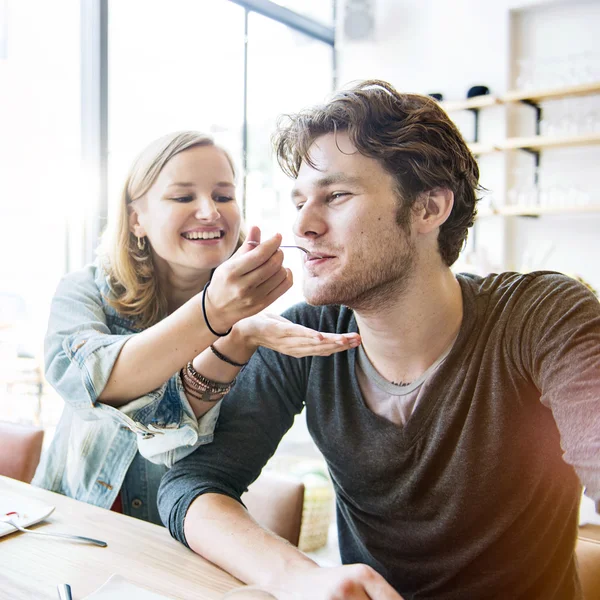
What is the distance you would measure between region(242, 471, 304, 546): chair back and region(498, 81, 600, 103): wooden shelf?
3.51 m

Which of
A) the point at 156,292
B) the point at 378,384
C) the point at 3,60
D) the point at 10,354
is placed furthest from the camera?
the point at 10,354

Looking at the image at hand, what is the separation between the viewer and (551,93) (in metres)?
4.18

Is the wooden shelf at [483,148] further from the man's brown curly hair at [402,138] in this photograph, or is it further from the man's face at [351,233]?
Answer: the man's face at [351,233]

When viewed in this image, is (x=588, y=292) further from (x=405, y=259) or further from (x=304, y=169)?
(x=304, y=169)

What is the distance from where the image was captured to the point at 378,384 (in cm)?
137

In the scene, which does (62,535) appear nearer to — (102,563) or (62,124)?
(102,563)

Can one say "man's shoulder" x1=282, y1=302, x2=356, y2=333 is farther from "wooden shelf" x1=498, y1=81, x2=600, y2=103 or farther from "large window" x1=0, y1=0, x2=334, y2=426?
"wooden shelf" x1=498, y1=81, x2=600, y2=103

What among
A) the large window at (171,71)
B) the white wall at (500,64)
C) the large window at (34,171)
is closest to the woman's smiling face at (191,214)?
the large window at (171,71)

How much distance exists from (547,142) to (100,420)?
356 cm

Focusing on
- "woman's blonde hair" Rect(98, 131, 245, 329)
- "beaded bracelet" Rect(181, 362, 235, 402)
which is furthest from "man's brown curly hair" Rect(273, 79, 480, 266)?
"beaded bracelet" Rect(181, 362, 235, 402)

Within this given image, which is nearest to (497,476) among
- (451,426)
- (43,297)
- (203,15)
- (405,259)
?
(451,426)

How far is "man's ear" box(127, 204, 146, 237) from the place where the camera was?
1797 millimetres

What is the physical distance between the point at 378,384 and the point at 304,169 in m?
0.48

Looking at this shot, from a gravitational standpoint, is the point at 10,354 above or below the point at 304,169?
below
